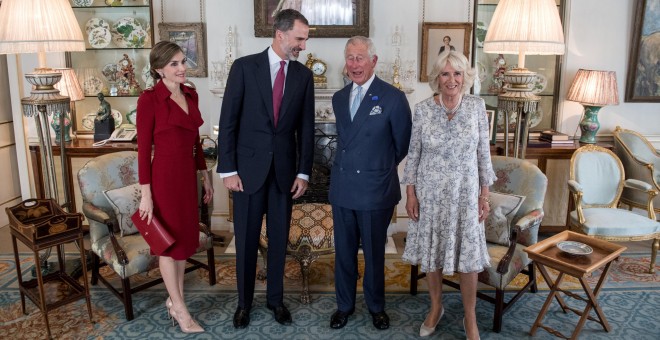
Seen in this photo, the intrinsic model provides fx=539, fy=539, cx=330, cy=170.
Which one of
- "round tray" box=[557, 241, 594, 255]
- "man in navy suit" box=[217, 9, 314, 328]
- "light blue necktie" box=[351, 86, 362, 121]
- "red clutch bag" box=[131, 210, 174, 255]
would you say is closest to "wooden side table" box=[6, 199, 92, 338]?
"red clutch bag" box=[131, 210, 174, 255]

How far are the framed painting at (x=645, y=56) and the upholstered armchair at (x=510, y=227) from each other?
2.26 meters

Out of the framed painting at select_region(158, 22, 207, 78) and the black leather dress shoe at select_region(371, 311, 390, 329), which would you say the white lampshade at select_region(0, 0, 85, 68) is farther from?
the black leather dress shoe at select_region(371, 311, 390, 329)

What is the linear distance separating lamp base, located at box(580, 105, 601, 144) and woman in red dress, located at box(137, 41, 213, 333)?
350 cm

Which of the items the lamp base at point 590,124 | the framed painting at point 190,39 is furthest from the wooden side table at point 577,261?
the framed painting at point 190,39

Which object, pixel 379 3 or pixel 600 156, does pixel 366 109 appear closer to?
pixel 379 3

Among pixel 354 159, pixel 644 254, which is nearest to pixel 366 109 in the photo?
pixel 354 159

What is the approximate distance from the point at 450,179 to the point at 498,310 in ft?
3.15

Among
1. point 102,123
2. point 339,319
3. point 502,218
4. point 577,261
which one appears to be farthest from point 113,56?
point 577,261

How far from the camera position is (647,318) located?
3.40 m

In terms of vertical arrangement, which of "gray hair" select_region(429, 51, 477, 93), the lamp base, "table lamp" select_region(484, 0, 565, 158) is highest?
"table lamp" select_region(484, 0, 565, 158)

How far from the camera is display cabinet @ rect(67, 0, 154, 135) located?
196 inches

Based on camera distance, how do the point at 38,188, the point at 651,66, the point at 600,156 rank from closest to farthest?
1. the point at 600,156
2. the point at 38,188
3. the point at 651,66

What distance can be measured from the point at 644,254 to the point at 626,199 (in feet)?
1.70

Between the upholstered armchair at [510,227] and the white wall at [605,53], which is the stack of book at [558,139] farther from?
the upholstered armchair at [510,227]
